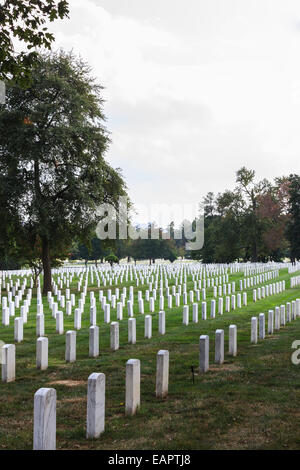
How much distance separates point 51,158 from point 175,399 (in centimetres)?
2085

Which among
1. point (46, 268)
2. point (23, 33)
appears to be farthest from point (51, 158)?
point (23, 33)

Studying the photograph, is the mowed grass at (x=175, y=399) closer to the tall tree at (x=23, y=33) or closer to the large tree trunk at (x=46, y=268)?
the tall tree at (x=23, y=33)

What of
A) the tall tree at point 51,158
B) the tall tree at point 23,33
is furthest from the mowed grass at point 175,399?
the tall tree at point 51,158

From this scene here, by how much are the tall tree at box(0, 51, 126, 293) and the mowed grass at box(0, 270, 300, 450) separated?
46.7 feet

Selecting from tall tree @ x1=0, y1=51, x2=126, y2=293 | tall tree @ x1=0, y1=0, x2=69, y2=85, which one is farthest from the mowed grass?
tall tree @ x1=0, y1=51, x2=126, y2=293

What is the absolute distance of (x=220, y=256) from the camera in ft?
221

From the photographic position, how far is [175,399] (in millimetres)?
6707

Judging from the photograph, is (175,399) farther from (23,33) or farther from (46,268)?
(46,268)

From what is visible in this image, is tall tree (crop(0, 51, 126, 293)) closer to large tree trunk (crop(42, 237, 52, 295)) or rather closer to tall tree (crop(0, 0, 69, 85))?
large tree trunk (crop(42, 237, 52, 295))

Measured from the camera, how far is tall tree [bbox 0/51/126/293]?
964 inches

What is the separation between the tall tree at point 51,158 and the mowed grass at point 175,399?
46.7 feet
